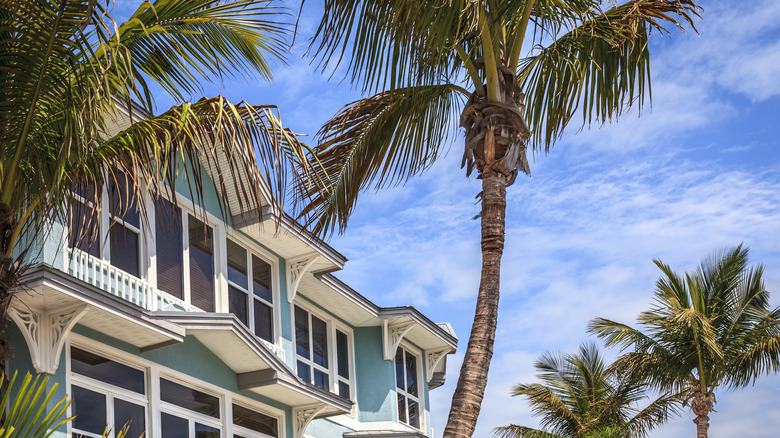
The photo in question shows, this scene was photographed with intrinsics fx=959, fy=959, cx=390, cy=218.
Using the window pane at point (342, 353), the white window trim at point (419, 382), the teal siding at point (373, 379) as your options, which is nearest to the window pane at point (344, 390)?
the window pane at point (342, 353)

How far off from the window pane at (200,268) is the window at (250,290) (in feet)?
1.96

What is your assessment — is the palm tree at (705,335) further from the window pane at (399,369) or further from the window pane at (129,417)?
the window pane at (129,417)

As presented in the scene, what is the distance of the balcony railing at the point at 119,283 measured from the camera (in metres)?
12.1

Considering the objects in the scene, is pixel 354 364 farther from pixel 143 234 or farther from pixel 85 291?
pixel 85 291

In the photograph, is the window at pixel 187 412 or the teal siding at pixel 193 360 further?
the window at pixel 187 412

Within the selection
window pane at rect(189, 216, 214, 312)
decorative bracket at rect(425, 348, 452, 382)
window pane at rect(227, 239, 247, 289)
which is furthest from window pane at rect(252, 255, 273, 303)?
decorative bracket at rect(425, 348, 452, 382)

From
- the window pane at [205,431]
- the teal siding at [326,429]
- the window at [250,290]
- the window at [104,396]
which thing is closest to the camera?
the window at [104,396]

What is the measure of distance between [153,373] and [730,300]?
15.6 meters

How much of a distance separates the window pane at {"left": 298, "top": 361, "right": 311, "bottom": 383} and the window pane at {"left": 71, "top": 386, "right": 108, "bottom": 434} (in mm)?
6228

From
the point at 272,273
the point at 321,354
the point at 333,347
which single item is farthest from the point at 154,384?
the point at 333,347

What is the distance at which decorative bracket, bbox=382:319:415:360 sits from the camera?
20.3 meters

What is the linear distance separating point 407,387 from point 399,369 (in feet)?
1.49

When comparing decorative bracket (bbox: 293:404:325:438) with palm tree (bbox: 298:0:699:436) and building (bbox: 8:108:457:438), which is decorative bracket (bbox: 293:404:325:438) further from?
palm tree (bbox: 298:0:699:436)

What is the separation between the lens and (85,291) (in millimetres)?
11133
